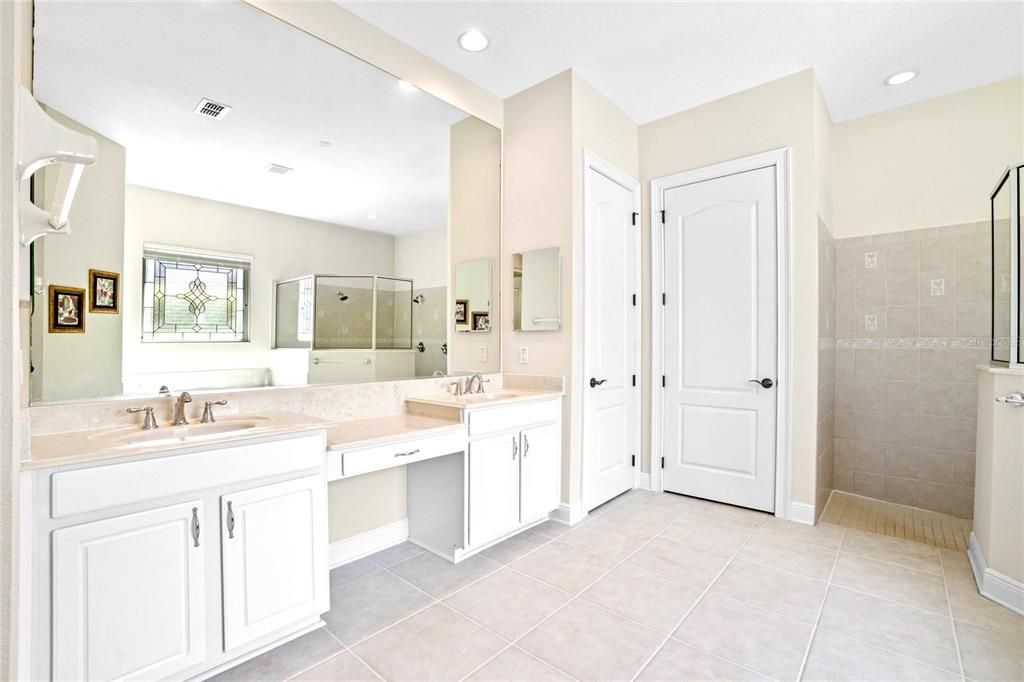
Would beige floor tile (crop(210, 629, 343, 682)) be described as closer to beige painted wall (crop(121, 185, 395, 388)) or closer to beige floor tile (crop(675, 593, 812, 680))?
beige painted wall (crop(121, 185, 395, 388))

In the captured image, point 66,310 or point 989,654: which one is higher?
point 66,310

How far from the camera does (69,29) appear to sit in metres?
1.70

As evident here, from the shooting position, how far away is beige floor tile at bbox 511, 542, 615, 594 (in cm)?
228

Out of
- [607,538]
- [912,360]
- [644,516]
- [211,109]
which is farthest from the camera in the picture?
[912,360]


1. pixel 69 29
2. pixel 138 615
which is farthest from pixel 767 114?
pixel 138 615

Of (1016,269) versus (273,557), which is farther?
(1016,269)

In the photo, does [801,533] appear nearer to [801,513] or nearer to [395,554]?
[801,513]

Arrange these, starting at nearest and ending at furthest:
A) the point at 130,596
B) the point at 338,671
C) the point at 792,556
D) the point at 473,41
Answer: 1. the point at 130,596
2. the point at 338,671
3. the point at 792,556
4. the point at 473,41

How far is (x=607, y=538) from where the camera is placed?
2789 mm

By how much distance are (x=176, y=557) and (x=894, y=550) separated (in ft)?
11.2

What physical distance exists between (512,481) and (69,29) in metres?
2.68

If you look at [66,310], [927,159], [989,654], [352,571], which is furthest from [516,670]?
[927,159]

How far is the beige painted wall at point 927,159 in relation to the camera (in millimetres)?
3117

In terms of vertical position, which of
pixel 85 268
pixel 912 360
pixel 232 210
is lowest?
pixel 912 360
